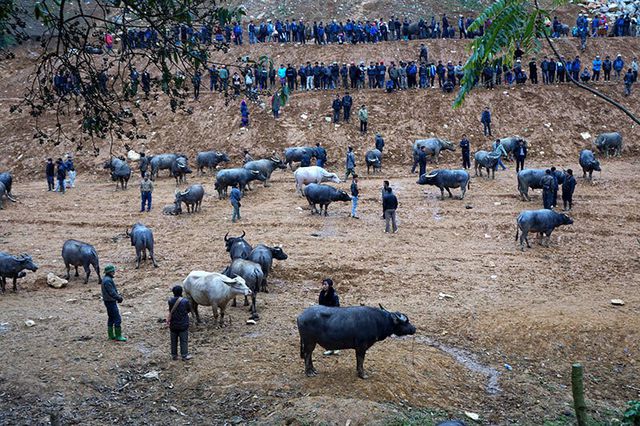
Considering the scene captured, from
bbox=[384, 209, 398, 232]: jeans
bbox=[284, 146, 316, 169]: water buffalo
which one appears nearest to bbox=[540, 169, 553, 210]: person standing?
bbox=[384, 209, 398, 232]: jeans

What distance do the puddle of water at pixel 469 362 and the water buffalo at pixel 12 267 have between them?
988 centimetres

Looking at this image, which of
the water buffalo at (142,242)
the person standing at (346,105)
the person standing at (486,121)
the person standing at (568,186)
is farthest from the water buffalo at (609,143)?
the water buffalo at (142,242)

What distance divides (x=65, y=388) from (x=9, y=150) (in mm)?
28548

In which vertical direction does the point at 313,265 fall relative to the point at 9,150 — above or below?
below

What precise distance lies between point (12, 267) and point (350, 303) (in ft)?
27.1

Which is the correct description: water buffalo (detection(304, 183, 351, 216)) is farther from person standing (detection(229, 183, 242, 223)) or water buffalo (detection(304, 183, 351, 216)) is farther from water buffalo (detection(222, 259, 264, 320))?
water buffalo (detection(222, 259, 264, 320))

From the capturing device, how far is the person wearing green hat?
13.6 metres

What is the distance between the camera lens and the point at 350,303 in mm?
16469

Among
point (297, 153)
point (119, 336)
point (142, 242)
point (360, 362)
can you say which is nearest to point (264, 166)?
point (297, 153)

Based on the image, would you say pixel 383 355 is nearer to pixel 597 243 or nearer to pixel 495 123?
pixel 597 243

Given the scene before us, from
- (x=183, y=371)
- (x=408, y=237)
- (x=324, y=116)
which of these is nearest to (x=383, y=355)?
(x=183, y=371)

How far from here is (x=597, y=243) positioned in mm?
20906

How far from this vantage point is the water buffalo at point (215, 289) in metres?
14.6

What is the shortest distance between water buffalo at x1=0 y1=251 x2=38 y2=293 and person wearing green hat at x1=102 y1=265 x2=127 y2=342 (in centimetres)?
482
